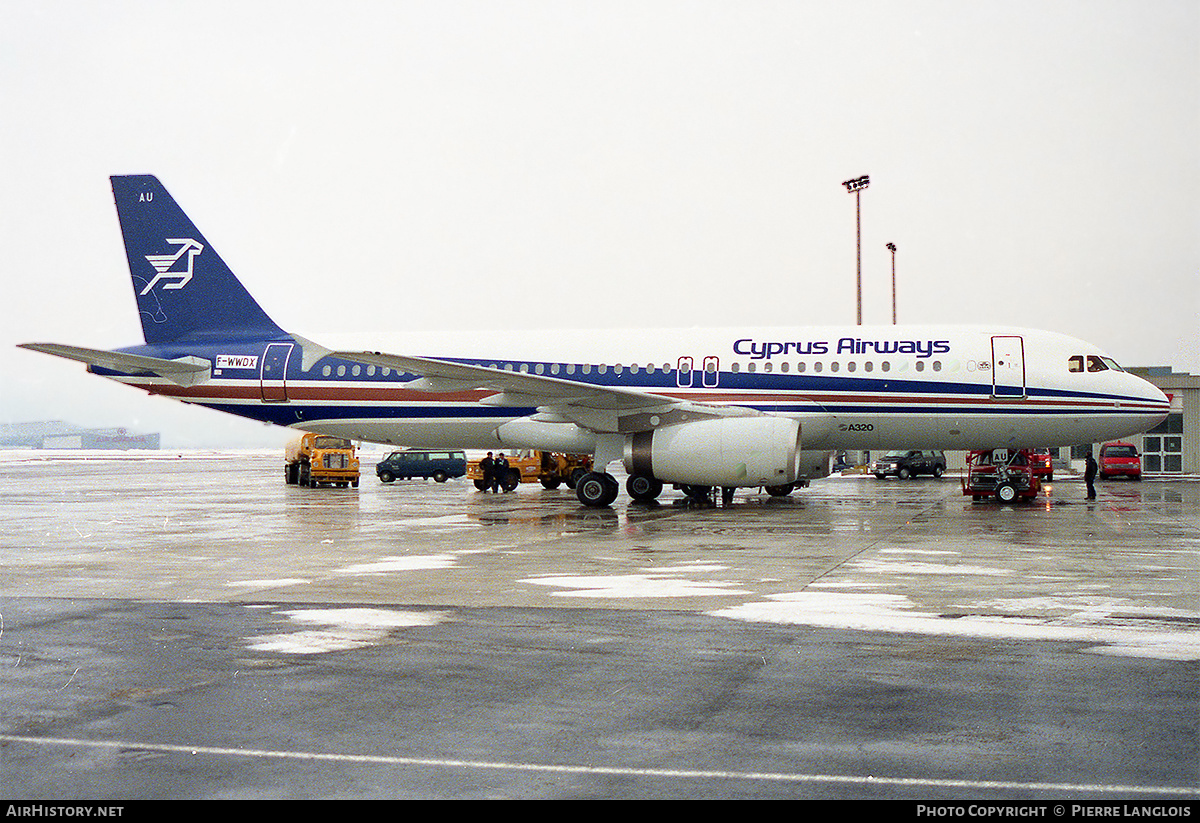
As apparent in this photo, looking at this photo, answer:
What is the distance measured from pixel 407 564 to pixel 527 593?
332cm

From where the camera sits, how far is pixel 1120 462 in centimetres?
4306

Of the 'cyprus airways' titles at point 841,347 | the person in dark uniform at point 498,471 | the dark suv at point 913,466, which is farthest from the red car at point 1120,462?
the person in dark uniform at point 498,471

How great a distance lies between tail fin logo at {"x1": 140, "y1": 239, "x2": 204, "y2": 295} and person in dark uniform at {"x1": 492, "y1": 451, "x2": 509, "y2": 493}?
11.4m

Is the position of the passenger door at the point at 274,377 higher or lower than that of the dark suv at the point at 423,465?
higher

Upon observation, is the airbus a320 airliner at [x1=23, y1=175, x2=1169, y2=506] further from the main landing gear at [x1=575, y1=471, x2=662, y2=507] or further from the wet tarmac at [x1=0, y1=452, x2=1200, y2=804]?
the wet tarmac at [x1=0, y1=452, x2=1200, y2=804]

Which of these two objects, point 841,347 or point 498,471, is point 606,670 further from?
point 498,471

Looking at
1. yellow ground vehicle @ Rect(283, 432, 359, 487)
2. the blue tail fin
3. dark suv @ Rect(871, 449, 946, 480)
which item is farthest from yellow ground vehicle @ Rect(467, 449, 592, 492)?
dark suv @ Rect(871, 449, 946, 480)

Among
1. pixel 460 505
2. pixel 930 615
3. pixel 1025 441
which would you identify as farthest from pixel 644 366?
pixel 930 615

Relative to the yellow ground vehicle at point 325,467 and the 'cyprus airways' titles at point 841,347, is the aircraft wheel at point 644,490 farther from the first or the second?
the yellow ground vehicle at point 325,467

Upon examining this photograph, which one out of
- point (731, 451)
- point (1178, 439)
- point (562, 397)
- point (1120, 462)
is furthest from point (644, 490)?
point (1178, 439)

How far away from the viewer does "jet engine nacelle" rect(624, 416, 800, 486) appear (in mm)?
22297

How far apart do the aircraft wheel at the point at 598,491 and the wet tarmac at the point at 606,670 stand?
8.29 metres

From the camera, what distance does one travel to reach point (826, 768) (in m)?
5.13

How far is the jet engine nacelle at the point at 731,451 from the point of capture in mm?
22297
